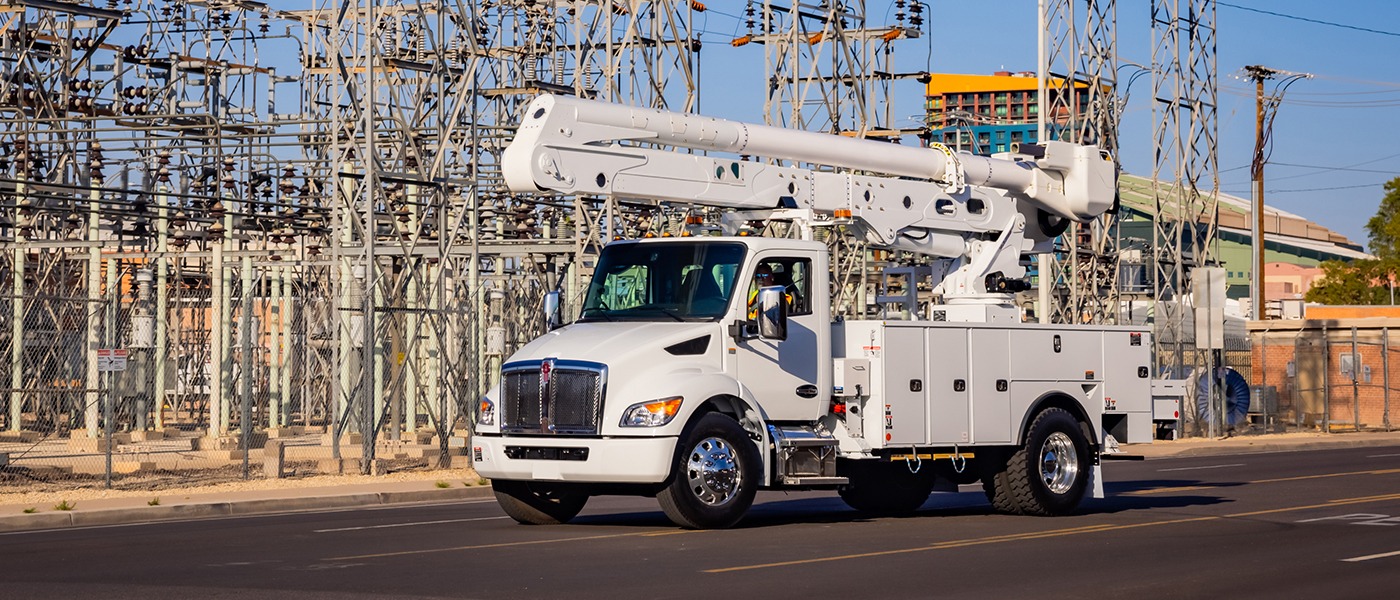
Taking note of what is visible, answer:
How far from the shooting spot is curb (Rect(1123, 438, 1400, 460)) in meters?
31.3

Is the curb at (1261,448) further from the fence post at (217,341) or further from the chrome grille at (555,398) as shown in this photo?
the chrome grille at (555,398)

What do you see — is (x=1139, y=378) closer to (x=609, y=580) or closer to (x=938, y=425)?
(x=938, y=425)

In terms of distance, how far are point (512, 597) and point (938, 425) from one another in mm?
6374

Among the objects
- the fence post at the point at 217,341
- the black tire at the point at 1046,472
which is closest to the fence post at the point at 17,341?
the fence post at the point at 217,341

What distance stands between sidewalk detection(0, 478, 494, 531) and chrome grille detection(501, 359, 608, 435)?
5.09m

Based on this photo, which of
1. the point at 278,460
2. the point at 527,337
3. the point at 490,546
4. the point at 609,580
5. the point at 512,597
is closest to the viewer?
the point at 512,597

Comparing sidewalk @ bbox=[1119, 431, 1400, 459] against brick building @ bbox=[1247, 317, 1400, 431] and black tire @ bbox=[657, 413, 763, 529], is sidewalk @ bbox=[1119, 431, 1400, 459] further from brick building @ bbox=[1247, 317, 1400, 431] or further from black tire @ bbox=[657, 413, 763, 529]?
black tire @ bbox=[657, 413, 763, 529]

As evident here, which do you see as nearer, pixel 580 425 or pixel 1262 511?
pixel 580 425

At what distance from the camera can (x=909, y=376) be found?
15172 mm

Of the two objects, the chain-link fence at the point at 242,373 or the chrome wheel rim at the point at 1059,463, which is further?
the chain-link fence at the point at 242,373

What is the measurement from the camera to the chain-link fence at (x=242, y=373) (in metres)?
22.1

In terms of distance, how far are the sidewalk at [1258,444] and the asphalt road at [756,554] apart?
1356 cm

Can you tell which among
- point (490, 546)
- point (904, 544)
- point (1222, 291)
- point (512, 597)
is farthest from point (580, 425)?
point (1222, 291)

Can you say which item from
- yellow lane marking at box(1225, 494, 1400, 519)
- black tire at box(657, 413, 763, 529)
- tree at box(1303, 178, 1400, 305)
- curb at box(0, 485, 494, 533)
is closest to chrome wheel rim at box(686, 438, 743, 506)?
black tire at box(657, 413, 763, 529)
